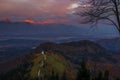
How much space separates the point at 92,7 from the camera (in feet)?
41.6

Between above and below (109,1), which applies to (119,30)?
below

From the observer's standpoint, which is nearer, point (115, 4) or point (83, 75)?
point (115, 4)

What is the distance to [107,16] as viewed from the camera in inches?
508

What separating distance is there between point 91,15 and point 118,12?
1032mm

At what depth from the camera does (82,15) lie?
1294 cm

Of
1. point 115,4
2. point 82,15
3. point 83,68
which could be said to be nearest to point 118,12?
point 115,4

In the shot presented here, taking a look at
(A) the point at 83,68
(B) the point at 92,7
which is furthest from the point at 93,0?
(A) the point at 83,68

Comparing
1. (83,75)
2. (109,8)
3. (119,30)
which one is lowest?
(83,75)

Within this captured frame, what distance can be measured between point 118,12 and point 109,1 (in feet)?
1.89

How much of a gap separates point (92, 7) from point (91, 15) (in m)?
0.37

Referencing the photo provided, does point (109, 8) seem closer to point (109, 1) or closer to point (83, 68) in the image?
point (109, 1)

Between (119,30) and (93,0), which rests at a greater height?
(93,0)

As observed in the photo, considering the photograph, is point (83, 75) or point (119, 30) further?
point (83, 75)

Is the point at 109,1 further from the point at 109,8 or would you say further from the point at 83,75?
the point at 83,75
